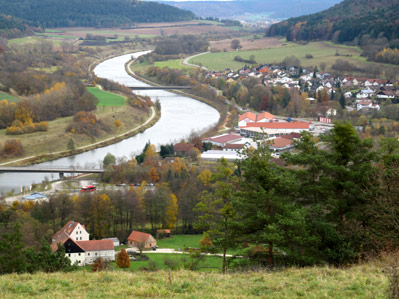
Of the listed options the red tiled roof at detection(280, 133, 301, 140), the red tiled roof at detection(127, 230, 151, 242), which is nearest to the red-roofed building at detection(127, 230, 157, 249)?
the red tiled roof at detection(127, 230, 151, 242)

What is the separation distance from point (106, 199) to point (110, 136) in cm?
1303

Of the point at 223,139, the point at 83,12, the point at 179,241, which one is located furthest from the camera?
the point at 83,12

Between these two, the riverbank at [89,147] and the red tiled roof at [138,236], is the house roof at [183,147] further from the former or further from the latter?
the red tiled roof at [138,236]

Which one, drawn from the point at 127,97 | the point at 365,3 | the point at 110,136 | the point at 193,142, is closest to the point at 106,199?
the point at 193,142

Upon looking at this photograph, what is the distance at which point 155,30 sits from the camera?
259 ft

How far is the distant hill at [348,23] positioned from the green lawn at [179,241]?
38.3 meters

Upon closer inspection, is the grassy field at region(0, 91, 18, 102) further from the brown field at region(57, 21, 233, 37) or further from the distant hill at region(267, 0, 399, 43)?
the brown field at region(57, 21, 233, 37)

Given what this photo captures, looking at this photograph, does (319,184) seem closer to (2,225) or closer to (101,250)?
(101,250)

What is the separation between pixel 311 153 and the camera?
7.95 meters

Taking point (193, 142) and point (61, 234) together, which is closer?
point (61, 234)

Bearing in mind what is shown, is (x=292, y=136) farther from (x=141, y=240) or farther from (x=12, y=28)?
(x=12, y=28)

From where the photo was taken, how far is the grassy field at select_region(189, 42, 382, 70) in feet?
154

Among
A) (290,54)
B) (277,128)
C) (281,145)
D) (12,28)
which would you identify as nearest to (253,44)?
(290,54)

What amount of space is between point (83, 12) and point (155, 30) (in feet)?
36.8
